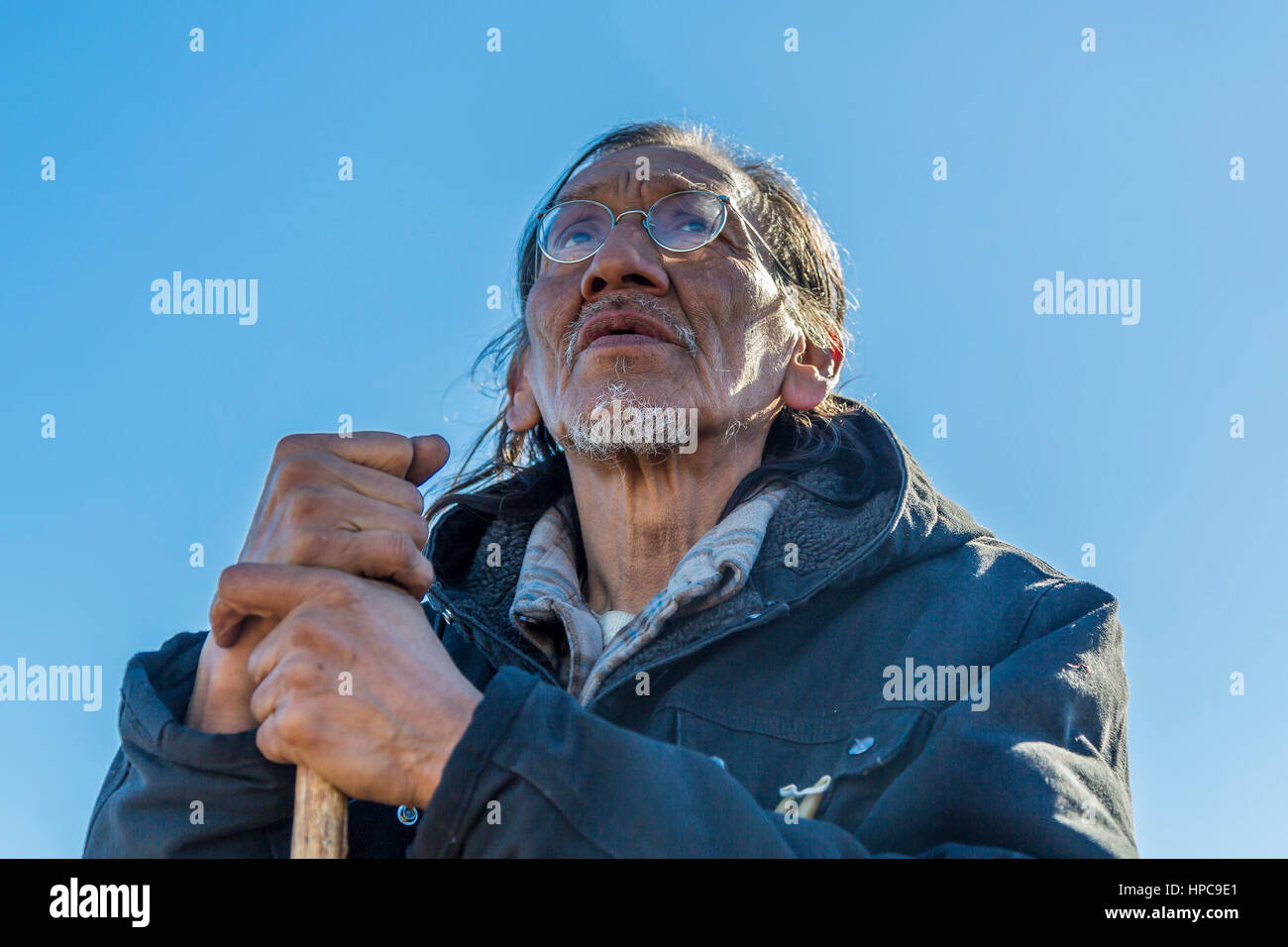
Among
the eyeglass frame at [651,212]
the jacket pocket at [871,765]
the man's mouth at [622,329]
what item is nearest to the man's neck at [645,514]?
the man's mouth at [622,329]

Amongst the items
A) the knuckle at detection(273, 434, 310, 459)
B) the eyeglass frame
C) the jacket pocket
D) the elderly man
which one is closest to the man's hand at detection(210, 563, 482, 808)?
the elderly man

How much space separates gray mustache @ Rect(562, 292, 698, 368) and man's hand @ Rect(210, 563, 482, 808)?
1588mm

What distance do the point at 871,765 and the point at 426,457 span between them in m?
1.36

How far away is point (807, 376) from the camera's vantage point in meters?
5.05

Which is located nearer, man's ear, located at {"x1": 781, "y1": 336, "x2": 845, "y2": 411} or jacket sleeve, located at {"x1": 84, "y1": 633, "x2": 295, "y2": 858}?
jacket sleeve, located at {"x1": 84, "y1": 633, "x2": 295, "y2": 858}

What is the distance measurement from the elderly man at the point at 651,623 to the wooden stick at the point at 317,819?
2.3 inches

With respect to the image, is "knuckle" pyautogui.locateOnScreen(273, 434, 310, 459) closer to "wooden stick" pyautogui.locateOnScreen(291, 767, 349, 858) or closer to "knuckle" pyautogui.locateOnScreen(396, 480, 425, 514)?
"knuckle" pyautogui.locateOnScreen(396, 480, 425, 514)

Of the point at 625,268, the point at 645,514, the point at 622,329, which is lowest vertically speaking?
the point at 645,514

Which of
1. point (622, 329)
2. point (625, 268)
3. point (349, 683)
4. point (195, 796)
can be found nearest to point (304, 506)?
point (349, 683)

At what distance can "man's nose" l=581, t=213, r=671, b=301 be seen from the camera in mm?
4641

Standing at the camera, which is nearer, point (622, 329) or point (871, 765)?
point (871, 765)

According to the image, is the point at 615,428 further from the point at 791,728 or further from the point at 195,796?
the point at 195,796
